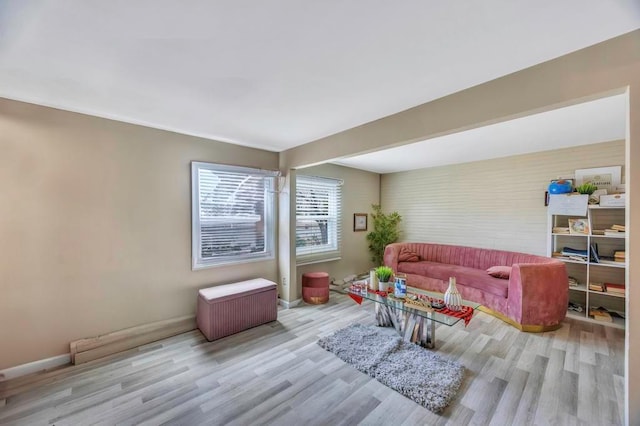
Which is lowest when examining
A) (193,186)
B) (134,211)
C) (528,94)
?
(134,211)

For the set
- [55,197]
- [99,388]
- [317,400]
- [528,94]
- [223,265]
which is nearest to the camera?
[528,94]

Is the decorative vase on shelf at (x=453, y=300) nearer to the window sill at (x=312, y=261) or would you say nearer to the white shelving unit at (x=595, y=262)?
the white shelving unit at (x=595, y=262)

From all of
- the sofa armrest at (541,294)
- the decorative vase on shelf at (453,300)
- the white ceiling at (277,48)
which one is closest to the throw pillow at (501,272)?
the sofa armrest at (541,294)

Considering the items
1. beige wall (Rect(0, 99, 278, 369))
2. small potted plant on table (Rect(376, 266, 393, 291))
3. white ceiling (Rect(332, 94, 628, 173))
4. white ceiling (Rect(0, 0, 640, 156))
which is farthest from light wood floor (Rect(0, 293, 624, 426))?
white ceiling (Rect(0, 0, 640, 156))

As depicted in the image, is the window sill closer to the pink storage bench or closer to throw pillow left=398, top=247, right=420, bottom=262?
the pink storage bench

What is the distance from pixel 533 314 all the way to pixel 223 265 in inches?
156

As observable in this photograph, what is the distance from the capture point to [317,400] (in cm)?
195

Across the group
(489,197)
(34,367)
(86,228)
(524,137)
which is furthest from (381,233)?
(34,367)

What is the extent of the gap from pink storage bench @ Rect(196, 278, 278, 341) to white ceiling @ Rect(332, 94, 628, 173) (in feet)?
9.21

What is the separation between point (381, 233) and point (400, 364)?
3.54m

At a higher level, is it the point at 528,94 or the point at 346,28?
the point at 346,28

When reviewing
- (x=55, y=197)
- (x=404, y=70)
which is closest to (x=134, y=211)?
(x=55, y=197)

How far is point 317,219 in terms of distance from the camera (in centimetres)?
470

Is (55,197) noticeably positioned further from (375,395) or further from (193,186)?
(375,395)
